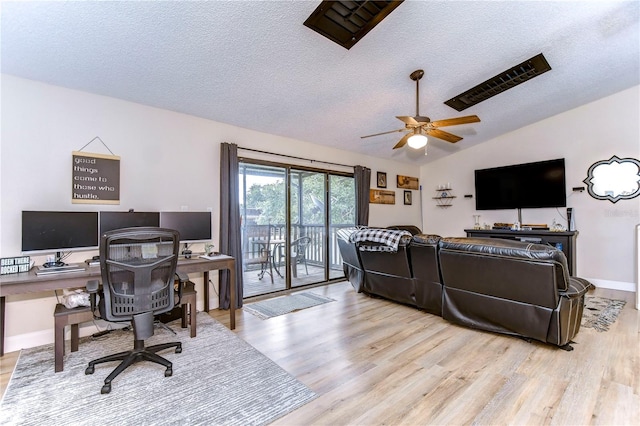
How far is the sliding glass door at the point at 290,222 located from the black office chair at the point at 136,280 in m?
1.96

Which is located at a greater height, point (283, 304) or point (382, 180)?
point (382, 180)

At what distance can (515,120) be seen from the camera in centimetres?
513

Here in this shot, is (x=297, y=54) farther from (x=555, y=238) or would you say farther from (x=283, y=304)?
(x=555, y=238)

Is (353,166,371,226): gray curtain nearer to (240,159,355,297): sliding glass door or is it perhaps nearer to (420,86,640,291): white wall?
(240,159,355,297): sliding glass door

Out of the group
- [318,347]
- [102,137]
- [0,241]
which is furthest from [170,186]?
[318,347]

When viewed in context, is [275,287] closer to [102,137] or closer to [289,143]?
[289,143]

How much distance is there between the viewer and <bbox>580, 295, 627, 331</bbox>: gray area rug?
3148 millimetres

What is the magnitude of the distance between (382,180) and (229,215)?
11.4 ft

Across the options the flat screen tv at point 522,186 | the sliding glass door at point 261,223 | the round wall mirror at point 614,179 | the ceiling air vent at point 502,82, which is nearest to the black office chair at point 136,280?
the sliding glass door at point 261,223

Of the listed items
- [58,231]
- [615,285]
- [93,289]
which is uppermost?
[58,231]

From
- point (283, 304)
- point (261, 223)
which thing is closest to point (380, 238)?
point (283, 304)

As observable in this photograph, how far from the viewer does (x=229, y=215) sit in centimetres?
383

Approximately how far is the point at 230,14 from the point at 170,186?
2049mm

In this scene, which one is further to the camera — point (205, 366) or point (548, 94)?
point (548, 94)
